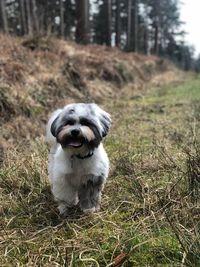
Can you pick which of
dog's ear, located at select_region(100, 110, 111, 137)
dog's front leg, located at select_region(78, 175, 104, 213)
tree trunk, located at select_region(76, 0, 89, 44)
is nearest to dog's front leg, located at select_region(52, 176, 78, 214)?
dog's front leg, located at select_region(78, 175, 104, 213)

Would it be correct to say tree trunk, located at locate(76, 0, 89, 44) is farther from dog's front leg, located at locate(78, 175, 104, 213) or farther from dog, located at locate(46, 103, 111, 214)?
dog's front leg, located at locate(78, 175, 104, 213)

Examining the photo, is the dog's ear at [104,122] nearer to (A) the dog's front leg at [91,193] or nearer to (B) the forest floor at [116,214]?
(A) the dog's front leg at [91,193]

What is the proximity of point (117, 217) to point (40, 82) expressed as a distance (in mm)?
7530

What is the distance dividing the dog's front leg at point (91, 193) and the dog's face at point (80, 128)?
1.41 ft

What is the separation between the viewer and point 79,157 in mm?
5344

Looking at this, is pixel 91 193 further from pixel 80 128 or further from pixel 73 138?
pixel 80 128

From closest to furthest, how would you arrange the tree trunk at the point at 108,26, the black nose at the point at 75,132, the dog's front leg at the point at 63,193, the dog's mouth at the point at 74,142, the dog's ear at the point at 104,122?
the black nose at the point at 75,132
the dog's mouth at the point at 74,142
the dog's ear at the point at 104,122
the dog's front leg at the point at 63,193
the tree trunk at the point at 108,26

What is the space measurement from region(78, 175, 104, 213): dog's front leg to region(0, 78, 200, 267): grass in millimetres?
117

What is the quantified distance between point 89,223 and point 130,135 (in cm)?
454

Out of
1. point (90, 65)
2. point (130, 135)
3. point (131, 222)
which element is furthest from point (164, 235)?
point (90, 65)

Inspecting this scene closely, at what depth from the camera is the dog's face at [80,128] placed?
4.92 m

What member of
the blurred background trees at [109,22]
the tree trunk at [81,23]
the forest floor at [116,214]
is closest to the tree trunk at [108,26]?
the blurred background trees at [109,22]

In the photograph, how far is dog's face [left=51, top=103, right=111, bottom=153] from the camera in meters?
4.92

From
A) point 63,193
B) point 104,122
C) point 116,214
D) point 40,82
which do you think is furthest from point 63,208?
point 40,82
